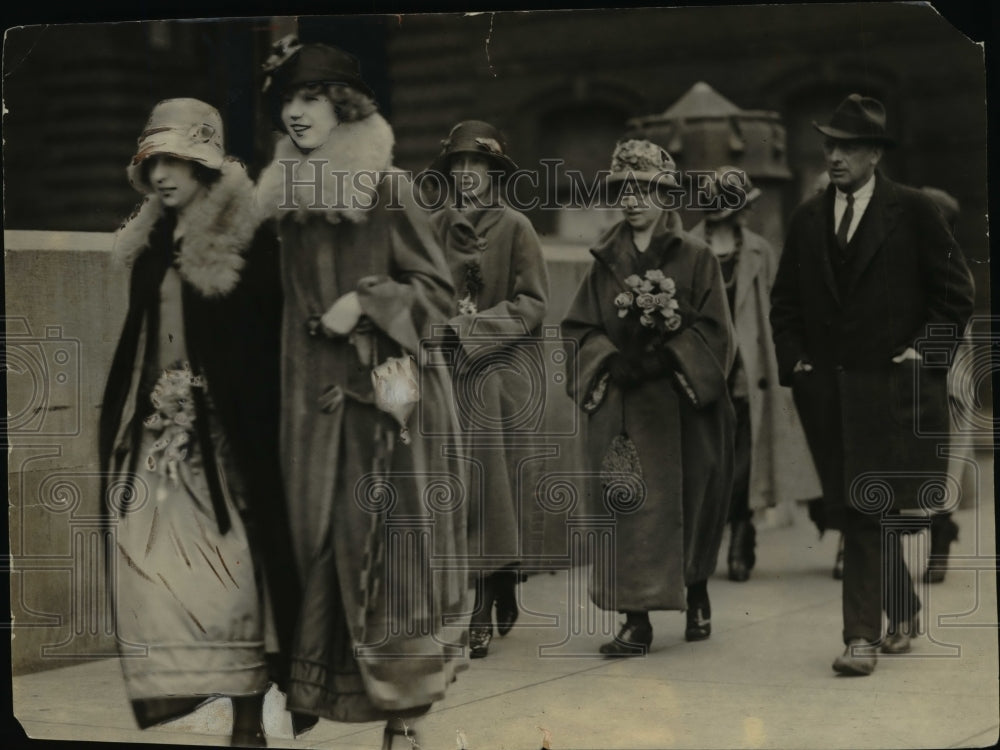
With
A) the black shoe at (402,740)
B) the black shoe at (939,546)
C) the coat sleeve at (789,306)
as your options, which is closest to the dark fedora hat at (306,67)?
the coat sleeve at (789,306)

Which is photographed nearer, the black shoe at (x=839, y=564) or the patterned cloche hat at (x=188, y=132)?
the black shoe at (x=839, y=564)

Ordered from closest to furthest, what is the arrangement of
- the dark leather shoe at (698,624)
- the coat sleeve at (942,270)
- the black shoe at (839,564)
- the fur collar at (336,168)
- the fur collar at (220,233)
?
the coat sleeve at (942,270) → the black shoe at (839,564) → the dark leather shoe at (698,624) → the fur collar at (336,168) → the fur collar at (220,233)

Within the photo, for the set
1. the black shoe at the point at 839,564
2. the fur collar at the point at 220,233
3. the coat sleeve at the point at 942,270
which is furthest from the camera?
the fur collar at the point at 220,233

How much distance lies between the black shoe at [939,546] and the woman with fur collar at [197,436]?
231 centimetres

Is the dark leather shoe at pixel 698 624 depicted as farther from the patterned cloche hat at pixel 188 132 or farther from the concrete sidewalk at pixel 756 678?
the patterned cloche hat at pixel 188 132

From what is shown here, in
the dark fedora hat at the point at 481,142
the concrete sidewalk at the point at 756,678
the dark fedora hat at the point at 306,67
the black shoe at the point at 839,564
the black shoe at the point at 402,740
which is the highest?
the dark fedora hat at the point at 306,67

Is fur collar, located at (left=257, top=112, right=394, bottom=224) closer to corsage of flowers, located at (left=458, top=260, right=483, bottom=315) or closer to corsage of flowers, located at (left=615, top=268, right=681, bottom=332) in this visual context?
corsage of flowers, located at (left=458, top=260, right=483, bottom=315)

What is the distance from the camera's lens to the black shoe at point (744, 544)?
5891 millimetres

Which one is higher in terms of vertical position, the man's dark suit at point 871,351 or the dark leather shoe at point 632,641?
the man's dark suit at point 871,351

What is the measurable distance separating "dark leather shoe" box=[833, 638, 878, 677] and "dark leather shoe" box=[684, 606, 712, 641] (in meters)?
0.46

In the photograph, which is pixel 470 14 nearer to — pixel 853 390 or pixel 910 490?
pixel 853 390

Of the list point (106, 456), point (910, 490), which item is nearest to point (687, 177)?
point (910, 490)

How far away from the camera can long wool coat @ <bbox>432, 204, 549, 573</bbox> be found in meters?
5.95

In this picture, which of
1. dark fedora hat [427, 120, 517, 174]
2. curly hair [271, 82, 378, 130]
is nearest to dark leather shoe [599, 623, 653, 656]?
dark fedora hat [427, 120, 517, 174]
